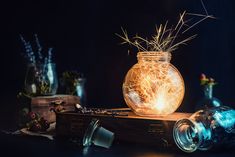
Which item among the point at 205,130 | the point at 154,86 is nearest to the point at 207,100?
the point at 154,86

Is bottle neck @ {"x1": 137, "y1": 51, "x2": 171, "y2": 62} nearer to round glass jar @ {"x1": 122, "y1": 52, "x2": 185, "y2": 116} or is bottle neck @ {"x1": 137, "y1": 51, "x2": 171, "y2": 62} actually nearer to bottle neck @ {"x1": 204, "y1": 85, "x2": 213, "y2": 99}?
round glass jar @ {"x1": 122, "y1": 52, "x2": 185, "y2": 116}

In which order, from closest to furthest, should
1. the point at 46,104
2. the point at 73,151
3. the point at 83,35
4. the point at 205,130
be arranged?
the point at 205,130 → the point at 73,151 → the point at 46,104 → the point at 83,35

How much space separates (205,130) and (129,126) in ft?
0.74

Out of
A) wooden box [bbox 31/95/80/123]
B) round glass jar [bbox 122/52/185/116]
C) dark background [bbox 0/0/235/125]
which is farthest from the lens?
dark background [bbox 0/0/235/125]

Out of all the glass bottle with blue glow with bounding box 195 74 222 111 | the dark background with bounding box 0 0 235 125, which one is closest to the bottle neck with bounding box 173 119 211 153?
the glass bottle with blue glow with bounding box 195 74 222 111

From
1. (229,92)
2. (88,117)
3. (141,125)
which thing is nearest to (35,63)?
(88,117)

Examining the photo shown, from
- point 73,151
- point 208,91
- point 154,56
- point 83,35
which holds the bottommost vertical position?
point 73,151

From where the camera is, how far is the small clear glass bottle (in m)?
0.91

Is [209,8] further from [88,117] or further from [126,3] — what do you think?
[88,117]

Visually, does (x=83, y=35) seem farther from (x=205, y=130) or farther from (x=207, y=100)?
(x=205, y=130)

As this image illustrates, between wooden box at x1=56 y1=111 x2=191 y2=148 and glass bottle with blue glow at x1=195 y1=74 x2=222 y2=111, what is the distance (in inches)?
15.2

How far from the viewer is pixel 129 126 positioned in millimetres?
1056

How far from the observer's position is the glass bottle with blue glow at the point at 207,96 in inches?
57.0

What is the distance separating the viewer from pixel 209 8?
1494mm
